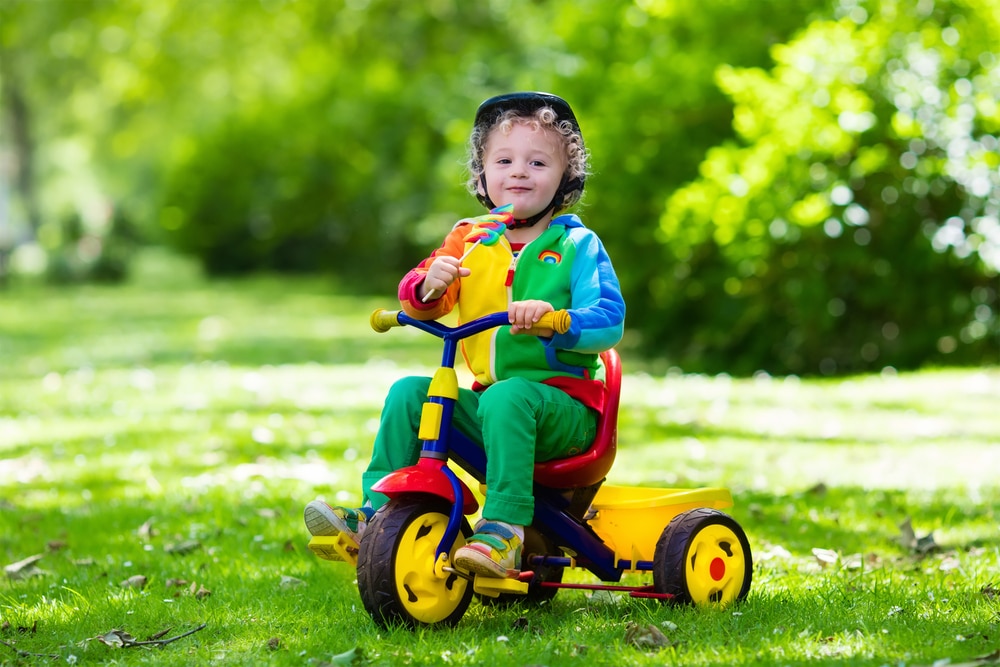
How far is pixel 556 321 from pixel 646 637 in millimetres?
892

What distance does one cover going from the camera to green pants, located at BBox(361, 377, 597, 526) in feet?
11.8

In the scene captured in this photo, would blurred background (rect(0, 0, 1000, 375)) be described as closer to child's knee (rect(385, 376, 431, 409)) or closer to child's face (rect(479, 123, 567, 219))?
child's face (rect(479, 123, 567, 219))

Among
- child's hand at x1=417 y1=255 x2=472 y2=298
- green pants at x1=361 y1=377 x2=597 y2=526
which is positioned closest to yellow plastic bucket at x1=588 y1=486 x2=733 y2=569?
green pants at x1=361 y1=377 x2=597 y2=526

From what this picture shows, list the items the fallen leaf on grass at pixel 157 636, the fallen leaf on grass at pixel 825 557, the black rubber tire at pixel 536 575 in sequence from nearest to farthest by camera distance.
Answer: the fallen leaf on grass at pixel 157 636 → the black rubber tire at pixel 536 575 → the fallen leaf on grass at pixel 825 557

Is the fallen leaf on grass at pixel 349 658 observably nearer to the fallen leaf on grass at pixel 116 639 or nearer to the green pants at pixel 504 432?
the green pants at pixel 504 432

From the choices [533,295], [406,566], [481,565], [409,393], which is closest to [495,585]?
[481,565]

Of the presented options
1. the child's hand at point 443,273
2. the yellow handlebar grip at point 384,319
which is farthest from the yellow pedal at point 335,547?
the child's hand at point 443,273

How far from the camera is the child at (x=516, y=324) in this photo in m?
3.60

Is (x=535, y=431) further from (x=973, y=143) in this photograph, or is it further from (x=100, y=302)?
(x=100, y=302)

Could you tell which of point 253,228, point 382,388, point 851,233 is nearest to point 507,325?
point 382,388

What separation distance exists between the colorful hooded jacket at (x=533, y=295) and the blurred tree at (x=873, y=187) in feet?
23.4

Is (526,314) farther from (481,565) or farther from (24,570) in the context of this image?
(24,570)

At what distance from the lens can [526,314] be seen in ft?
11.3

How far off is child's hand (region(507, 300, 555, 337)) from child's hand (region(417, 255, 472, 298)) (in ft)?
0.93
